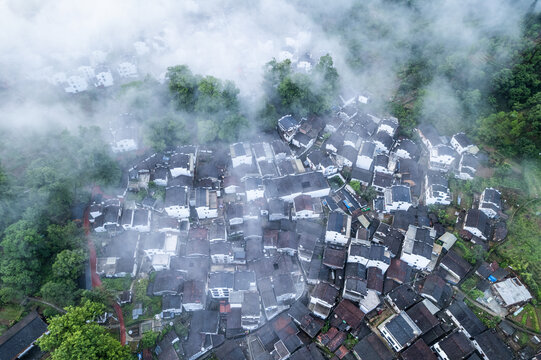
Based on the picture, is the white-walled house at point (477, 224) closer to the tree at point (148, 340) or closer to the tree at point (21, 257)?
the tree at point (148, 340)

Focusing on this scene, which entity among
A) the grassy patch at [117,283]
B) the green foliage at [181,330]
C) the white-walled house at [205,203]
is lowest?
the green foliage at [181,330]

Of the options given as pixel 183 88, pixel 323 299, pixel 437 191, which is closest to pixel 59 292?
pixel 323 299

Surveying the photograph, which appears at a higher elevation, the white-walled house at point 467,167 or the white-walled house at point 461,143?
the white-walled house at point 461,143

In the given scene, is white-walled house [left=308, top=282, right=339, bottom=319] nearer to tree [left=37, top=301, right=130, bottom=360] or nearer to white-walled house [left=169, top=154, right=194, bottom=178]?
tree [left=37, top=301, right=130, bottom=360]

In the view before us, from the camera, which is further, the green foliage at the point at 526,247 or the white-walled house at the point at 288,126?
the white-walled house at the point at 288,126

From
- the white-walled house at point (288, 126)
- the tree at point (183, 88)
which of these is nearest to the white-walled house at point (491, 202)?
the white-walled house at point (288, 126)

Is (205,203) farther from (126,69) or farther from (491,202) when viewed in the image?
(126,69)

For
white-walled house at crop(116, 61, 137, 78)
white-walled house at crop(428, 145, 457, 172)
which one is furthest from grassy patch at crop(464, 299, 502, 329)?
white-walled house at crop(116, 61, 137, 78)

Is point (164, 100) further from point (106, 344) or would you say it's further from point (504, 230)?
point (504, 230)
